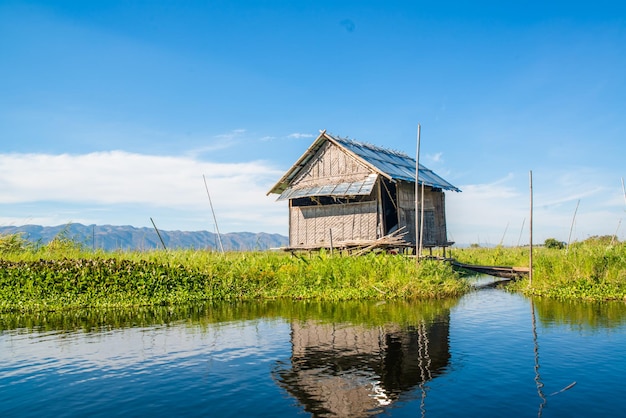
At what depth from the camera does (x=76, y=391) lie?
717cm

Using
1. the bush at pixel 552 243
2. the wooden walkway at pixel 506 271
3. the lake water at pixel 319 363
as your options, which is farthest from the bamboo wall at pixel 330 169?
the bush at pixel 552 243

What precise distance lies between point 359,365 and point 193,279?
9149 mm

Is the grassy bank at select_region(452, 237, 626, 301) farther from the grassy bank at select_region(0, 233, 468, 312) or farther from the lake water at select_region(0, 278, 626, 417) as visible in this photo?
the grassy bank at select_region(0, 233, 468, 312)

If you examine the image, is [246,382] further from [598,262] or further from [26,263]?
[598,262]

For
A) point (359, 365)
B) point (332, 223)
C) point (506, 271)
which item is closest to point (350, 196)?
point (332, 223)

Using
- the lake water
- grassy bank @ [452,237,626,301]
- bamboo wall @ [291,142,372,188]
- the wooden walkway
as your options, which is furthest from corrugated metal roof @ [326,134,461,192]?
the lake water

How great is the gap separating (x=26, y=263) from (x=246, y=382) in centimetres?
1086

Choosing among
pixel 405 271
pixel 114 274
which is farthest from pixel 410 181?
pixel 114 274

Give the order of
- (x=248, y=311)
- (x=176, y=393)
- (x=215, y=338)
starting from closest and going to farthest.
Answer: (x=176, y=393), (x=215, y=338), (x=248, y=311)

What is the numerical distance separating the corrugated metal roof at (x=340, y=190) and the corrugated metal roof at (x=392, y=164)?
2.37ft

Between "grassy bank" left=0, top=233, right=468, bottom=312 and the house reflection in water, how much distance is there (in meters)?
4.40

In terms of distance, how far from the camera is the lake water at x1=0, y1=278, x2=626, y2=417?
646 cm

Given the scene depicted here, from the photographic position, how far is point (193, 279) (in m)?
15.9

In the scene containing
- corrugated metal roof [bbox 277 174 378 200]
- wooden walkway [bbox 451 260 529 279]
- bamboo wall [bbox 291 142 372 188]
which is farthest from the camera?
bamboo wall [bbox 291 142 372 188]
